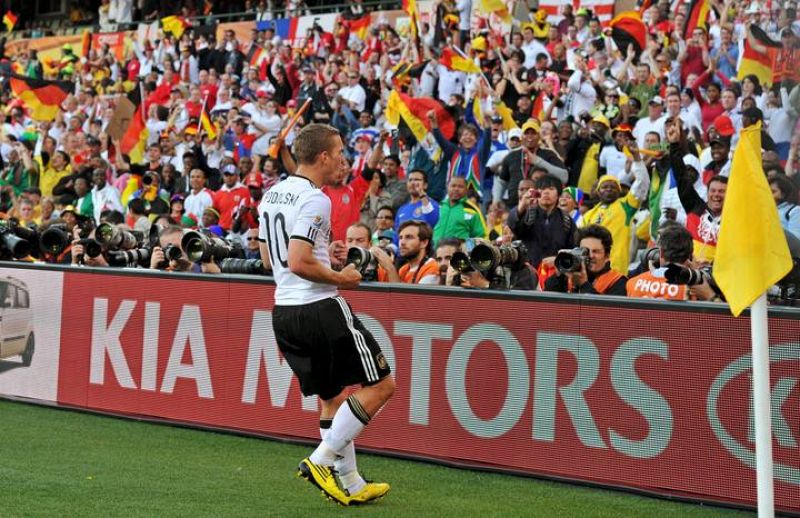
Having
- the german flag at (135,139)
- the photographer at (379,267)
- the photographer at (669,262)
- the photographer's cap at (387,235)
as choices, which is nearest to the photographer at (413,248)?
the photographer at (379,267)

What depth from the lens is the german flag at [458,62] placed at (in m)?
16.7

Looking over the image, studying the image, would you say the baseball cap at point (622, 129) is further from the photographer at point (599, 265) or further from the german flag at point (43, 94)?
the german flag at point (43, 94)

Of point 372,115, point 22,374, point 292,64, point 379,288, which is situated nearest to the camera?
point 379,288

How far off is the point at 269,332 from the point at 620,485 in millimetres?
3027

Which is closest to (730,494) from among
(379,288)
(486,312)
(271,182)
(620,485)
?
(620,485)

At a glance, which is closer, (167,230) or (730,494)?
(730,494)

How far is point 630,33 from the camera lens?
55.0 feet

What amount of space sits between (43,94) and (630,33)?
1046cm

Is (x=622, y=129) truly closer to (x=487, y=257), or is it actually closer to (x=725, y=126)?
(x=725, y=126)

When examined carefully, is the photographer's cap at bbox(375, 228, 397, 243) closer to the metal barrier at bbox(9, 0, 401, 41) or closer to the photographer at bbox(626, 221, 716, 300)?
the photographer at bbox(626, 221, 716, 300)

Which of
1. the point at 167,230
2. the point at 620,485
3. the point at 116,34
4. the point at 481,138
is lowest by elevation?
the point at 620,485

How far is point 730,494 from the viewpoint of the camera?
728 cm

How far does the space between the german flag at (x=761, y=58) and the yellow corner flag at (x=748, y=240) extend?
793cm

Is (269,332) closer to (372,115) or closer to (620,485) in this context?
(620,485)
